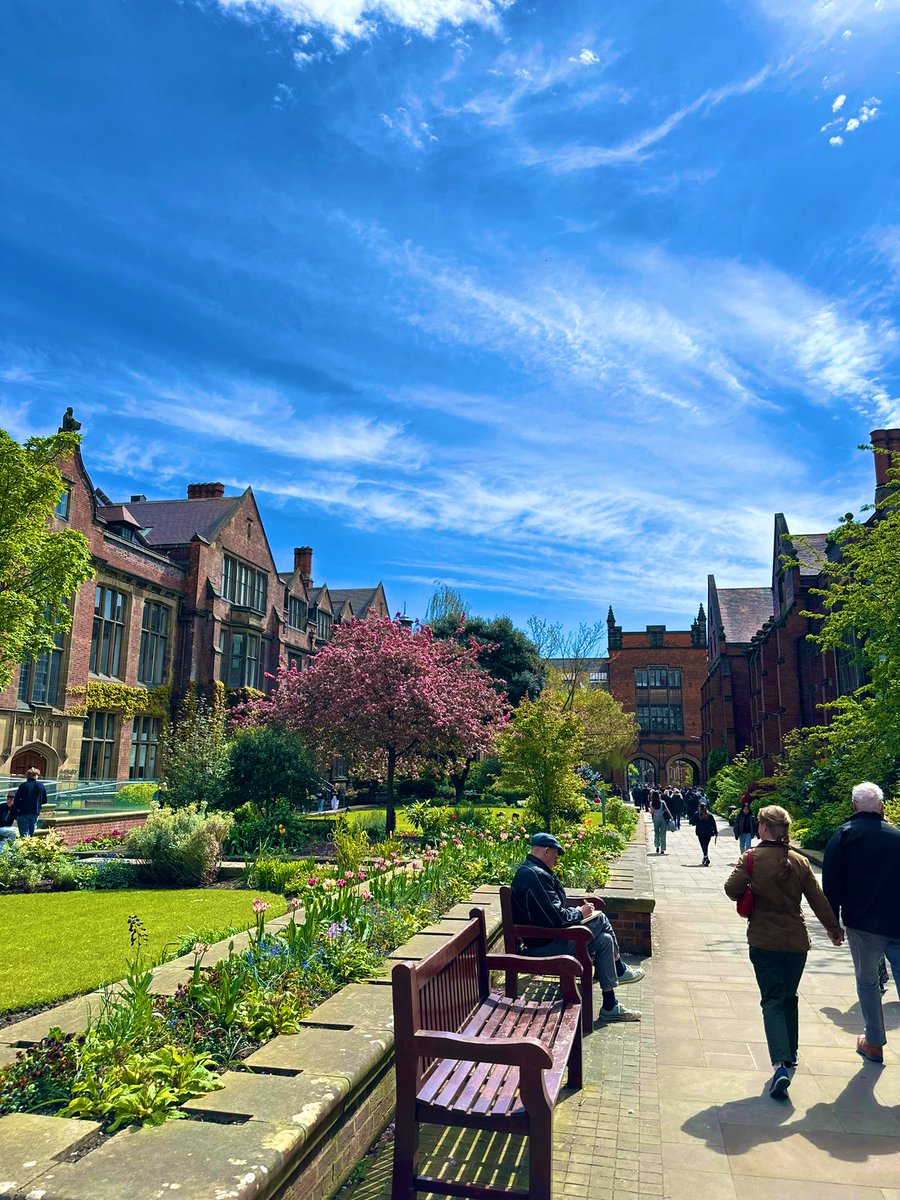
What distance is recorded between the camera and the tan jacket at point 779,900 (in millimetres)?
4996

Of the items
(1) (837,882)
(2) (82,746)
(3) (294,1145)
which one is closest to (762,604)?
(2) (82,746)

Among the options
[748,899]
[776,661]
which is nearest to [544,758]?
[748,899]

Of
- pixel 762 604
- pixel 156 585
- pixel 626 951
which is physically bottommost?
pixel 626 951

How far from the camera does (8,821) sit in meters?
14.8

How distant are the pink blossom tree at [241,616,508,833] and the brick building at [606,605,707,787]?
1786 inches

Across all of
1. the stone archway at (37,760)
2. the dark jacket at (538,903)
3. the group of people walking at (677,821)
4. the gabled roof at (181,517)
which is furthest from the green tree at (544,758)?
the gabled roof at (181,517)

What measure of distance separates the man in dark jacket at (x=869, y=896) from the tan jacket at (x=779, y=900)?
0.31 metres

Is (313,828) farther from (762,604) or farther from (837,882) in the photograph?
(762,604)

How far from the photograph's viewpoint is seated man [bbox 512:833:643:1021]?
6.18 meters

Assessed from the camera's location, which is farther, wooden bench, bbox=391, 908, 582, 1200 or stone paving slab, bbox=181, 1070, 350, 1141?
wooden bench, bbox=391, 908, 582, 1200

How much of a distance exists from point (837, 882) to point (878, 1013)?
83 centimetres

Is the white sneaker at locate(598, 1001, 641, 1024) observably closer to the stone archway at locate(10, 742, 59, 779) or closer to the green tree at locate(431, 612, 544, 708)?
the stone archway at locate(10, 742, 59, 779)

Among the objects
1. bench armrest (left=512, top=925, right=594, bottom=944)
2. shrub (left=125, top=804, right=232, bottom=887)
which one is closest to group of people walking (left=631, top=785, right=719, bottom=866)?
shrub (left=125, top=804, right=232, bottom=887)

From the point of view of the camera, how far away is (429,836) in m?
14.3
